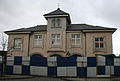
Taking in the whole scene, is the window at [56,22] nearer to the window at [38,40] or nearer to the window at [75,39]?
the window at [38,40]

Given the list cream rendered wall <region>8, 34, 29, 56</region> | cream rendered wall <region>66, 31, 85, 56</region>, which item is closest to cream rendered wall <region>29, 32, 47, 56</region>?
cream rendered wall <region>8, 34, 29, 56</region>

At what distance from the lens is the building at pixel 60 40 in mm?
28297

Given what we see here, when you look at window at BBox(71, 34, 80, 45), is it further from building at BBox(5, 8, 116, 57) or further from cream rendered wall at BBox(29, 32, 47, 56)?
cream rendered wall at BBox(29, 32, 47, 56)

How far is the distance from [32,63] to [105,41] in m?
12.8

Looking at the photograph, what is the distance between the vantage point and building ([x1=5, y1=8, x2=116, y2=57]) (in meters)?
28.3

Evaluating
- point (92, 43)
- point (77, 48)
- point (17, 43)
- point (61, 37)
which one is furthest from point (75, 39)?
point (17, 43)

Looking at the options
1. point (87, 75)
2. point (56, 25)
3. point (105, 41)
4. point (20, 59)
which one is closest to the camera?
point (87, 75)

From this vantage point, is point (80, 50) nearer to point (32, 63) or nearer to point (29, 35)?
point (29, 35)

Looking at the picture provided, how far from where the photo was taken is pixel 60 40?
29.1m

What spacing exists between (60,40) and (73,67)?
1048cm

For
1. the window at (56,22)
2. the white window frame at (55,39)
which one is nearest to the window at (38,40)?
the white window frame at (55,39)

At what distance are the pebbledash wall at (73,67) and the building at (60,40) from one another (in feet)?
28.5

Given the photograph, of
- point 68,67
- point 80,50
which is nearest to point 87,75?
point 68,67

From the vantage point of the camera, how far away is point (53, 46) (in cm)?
2902
